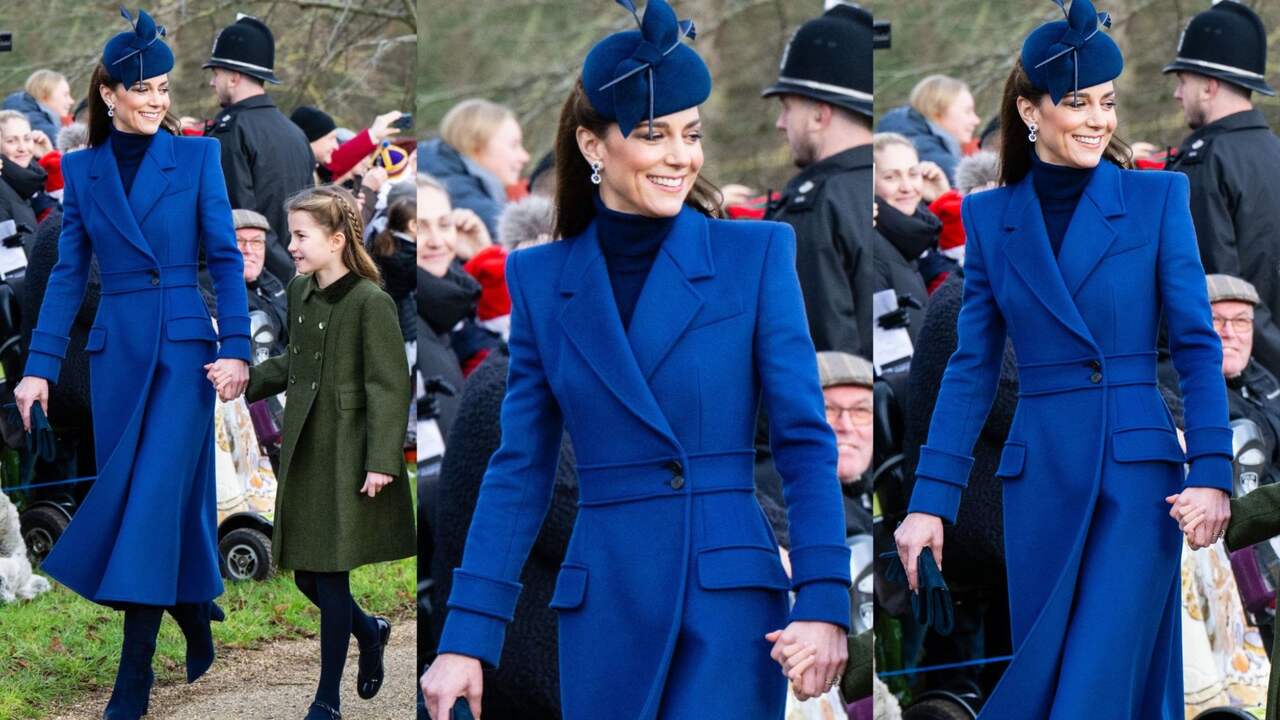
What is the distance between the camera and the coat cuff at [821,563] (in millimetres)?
4289

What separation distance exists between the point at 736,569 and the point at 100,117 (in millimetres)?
4038

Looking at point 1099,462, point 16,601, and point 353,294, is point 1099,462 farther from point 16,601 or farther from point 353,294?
point 16,601

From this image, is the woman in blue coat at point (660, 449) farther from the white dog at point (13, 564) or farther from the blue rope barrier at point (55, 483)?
the white dog at point (13, 564)

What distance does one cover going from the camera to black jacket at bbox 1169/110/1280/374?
19.0 ft

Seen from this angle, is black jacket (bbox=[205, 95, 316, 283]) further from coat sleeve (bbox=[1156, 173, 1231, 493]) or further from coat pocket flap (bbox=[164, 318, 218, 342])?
coat sleeve (bbox=[1156, 173, 1231, 493])

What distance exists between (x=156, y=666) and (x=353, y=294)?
2.21m

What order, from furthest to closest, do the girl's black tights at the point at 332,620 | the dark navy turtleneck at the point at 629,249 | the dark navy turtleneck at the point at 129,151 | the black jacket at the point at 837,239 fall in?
the dark navy turtleneck at the point at 129,151, the girl's black tights at the point at 332,620, the black jacket at the point at 837,239, the dark navy turtleneck at the point at 629,249

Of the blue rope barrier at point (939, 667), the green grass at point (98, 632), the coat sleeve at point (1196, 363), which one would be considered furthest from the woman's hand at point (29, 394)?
the coat sleeve at point (1196, 363)

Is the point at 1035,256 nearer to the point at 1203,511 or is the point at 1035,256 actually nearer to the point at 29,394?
the point at 1203,511

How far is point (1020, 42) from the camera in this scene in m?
5.73

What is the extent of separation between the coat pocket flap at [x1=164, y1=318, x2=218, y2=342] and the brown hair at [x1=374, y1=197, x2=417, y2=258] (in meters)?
0.73

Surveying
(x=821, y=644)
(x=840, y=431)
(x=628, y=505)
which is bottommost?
(x=821, y=644)

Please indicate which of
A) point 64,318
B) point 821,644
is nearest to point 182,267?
point 64,318

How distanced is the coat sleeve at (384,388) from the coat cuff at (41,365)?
1.41 m
